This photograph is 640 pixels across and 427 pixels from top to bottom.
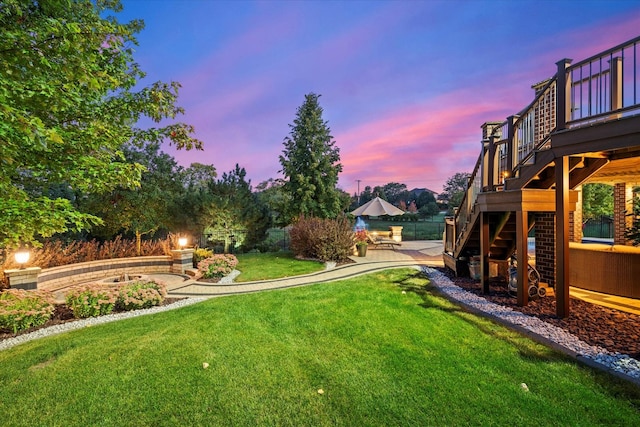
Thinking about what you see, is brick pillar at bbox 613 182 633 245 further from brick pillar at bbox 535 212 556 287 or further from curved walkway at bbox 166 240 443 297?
curved walkway at bbox 166 240 443 297

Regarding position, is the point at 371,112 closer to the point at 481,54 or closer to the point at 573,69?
the point at 481,54

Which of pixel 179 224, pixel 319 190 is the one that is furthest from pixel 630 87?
pixel 179 224

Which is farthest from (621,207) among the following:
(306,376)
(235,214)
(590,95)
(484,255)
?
(235,214)

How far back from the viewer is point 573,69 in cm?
440

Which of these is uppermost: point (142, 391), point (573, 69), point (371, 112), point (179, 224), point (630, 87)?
point (371, 112)

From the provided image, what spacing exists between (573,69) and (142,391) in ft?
23.7

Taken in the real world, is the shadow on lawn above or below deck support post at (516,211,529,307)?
below

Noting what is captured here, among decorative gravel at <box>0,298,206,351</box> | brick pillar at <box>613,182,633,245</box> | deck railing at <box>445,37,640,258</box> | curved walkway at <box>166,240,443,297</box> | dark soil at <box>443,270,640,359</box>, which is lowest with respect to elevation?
decorative gravel at <box>0,298,206,351</box>

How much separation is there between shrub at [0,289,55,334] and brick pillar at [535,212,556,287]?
9.69 metres

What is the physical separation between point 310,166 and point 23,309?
13.2m

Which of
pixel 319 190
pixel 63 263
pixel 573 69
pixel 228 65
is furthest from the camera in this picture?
pixel 319 190

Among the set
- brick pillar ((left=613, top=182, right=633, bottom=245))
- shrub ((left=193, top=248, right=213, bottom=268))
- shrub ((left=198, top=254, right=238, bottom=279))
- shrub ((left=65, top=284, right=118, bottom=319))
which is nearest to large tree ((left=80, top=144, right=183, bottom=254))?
shrub ((left=193, top=248, right=213, bottom=268))

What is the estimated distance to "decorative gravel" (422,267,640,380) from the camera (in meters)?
3.10

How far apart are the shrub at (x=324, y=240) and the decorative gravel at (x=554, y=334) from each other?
17.6 ft
